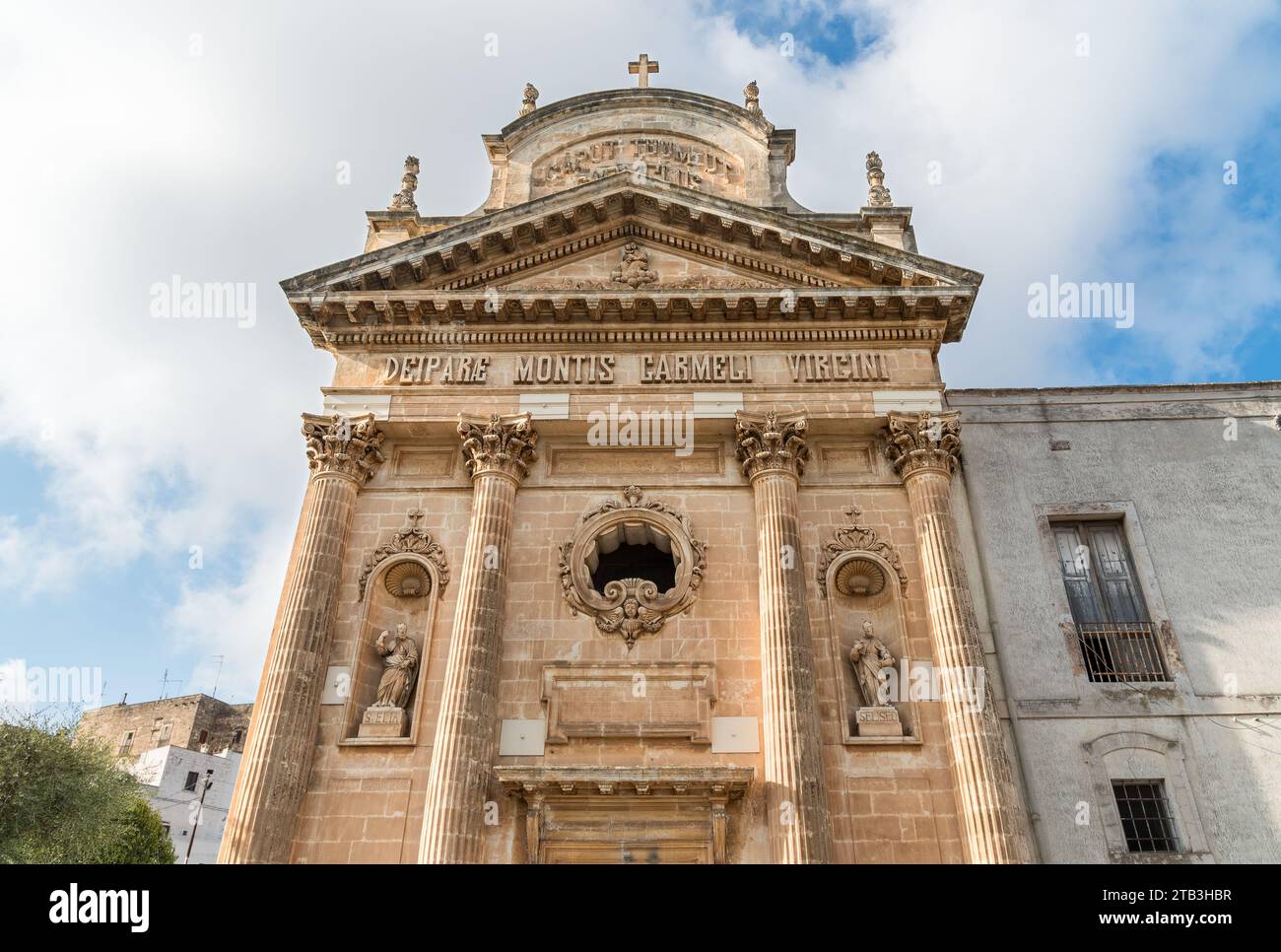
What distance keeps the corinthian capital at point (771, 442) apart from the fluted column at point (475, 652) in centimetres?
385

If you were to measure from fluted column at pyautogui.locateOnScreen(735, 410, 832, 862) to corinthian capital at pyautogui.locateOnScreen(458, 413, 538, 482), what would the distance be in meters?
3.86

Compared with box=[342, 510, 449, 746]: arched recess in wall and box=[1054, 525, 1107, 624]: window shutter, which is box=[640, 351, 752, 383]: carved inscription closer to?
box=[342, 510, 449, 746]: arched recess in wall

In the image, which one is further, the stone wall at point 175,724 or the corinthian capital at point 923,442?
the stone wall at point 175,724

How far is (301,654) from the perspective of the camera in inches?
542

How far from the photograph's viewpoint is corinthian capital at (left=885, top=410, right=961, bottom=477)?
15477mm

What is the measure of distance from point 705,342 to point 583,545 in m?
4.72

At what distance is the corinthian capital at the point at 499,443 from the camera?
15.6m

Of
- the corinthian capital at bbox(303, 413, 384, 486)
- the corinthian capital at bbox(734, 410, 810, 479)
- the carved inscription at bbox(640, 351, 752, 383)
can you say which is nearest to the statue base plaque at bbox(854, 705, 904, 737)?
the corinthian capital at bbox(734, 410, 810, 479)

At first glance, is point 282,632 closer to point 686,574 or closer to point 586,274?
point 686,574

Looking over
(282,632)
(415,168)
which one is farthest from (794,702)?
(415,168)

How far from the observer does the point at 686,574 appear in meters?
14.9

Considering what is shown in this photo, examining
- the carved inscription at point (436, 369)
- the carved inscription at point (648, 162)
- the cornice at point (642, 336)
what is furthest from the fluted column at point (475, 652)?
the carved inscription at point (648, 162)

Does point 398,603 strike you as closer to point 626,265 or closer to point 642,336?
point 642,336

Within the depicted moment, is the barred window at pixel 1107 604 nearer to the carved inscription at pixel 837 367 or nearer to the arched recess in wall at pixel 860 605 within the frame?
the arched recess in wall at pixel 860 605
